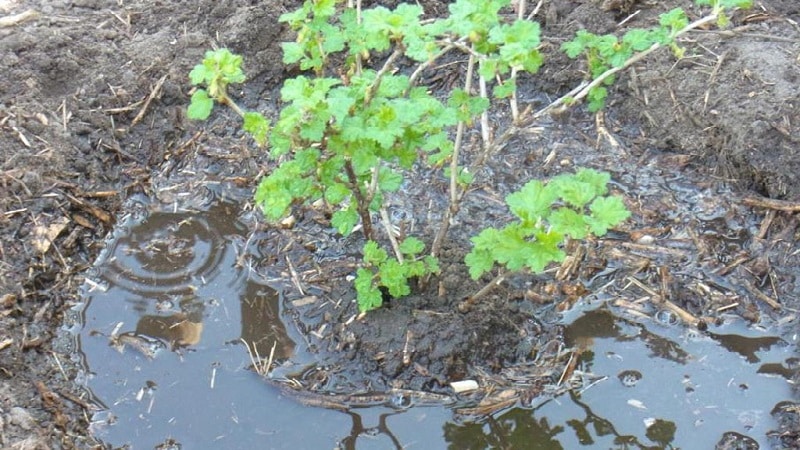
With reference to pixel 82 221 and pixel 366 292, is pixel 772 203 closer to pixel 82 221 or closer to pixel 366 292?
pixel 366 292

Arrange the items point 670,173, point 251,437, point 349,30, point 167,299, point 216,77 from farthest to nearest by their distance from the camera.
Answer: point 670,173 < point 167,299 < point 251,437 < point 349,30 < point 216,77

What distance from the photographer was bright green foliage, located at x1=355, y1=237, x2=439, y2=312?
3.23 m

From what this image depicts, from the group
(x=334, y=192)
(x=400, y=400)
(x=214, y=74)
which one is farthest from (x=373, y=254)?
(x=214, y=74)

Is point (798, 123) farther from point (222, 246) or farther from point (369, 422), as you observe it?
point (222, 246)

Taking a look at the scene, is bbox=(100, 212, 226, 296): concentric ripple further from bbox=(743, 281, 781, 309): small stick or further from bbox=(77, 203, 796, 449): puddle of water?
bbox=(743, 281, 781, 309): small stick

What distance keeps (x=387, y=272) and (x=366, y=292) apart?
0.13 metres

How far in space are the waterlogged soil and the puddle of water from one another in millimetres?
18

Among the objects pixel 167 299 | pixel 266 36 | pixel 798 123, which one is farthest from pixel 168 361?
pixel 798 123

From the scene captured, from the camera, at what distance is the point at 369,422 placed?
3.23 metres

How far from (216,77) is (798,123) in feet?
9.17

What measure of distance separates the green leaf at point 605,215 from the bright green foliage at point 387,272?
830 millimetres

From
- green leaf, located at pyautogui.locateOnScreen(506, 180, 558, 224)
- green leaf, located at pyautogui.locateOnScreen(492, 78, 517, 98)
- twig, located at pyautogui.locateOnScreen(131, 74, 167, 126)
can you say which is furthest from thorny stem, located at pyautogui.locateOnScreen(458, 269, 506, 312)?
twig, located at pyautogui.locateOnScreen(131, 74, 167, 126)

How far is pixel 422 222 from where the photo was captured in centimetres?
389

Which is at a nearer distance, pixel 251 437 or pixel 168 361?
pixel 251 437
